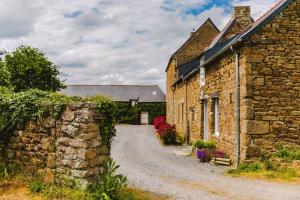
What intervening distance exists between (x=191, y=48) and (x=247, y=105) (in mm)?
20933

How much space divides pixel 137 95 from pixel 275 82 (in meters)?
41.4

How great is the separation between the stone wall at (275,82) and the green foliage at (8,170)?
7097mm

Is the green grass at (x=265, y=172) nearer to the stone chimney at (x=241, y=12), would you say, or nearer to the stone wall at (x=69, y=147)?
the stone wall at (x=69, y=147)

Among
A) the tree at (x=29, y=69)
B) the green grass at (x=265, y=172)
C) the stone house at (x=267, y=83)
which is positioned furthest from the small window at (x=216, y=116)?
the tree at (x=29, y=69)

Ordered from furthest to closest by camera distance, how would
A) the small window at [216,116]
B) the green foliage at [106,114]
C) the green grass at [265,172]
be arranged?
the small window at [216,116]
the green grass at [265,172]
the green foliage at [106,114]

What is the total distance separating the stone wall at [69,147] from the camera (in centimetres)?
761

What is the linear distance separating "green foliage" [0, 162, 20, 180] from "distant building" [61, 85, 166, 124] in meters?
39.3

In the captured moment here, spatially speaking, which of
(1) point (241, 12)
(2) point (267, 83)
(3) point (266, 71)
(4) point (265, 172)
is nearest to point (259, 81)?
(2) point (267, 83)

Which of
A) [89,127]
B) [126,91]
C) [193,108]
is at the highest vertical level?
[126,91]

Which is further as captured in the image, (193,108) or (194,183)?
(193,108)

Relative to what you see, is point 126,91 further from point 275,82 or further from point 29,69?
point 275,82

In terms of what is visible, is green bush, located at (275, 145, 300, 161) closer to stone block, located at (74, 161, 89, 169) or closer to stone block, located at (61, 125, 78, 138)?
stone block, located at (74, 161, 89, 169)

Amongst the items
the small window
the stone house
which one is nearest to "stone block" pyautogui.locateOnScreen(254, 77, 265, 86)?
the stone house

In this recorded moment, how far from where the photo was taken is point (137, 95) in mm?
53281
